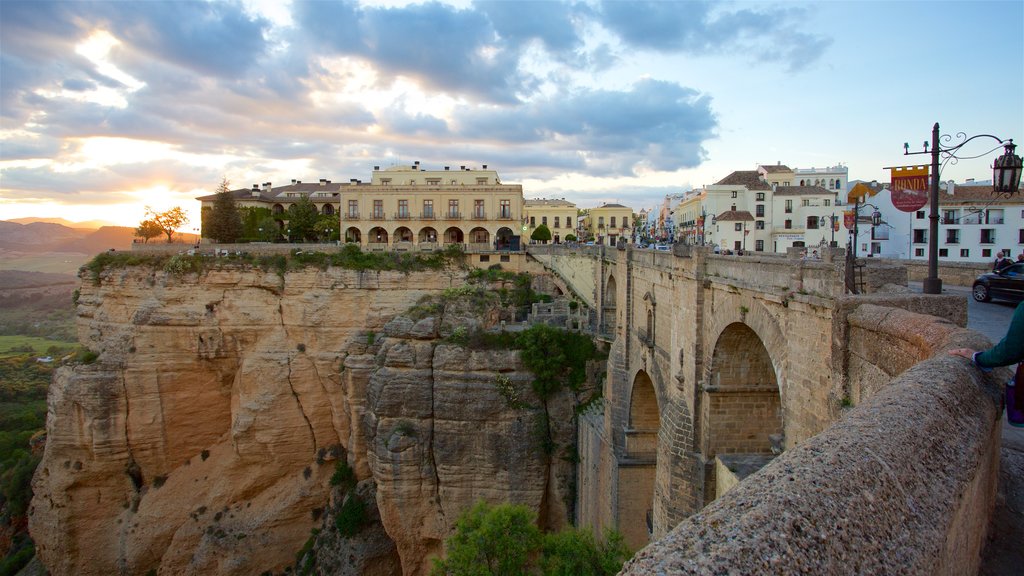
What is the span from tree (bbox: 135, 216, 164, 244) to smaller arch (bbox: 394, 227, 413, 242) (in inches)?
663

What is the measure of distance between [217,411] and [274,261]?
8.77 m

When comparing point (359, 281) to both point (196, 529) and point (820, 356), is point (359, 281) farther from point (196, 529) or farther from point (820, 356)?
point (820, 356)

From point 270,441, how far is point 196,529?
18.1ft

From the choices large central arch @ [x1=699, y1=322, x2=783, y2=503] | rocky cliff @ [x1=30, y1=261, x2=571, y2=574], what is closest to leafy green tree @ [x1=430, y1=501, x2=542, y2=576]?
large central arch @ [x1=699, y1=322, x2=783, y2=503]

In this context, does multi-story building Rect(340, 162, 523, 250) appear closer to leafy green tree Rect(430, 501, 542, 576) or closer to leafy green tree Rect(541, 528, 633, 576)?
leafy green tree Rect(430, 501, 542, 576)

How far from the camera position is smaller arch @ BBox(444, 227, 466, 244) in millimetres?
47019

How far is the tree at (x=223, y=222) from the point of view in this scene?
41594mm

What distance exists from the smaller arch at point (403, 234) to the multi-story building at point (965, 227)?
1269 inches

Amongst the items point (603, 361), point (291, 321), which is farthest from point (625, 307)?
point (291, 321)

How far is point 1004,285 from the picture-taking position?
43.7 feet

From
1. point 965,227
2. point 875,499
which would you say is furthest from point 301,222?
point 875,499

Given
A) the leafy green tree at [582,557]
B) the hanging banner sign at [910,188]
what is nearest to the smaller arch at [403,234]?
the leafy green tree at [582,557]

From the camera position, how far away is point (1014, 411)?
420cm

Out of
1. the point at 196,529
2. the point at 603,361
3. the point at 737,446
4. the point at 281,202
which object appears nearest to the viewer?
the point at 737,446
